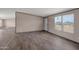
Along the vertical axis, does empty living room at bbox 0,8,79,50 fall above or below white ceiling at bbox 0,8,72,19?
below

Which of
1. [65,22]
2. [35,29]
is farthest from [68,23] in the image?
[35,29]

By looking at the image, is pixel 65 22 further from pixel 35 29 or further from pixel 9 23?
pixel 9 23

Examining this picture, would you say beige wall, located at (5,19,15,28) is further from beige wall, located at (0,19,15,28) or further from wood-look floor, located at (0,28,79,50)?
wood-look floor, located at (0,28,79,50)

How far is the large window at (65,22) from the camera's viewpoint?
6.96 ft

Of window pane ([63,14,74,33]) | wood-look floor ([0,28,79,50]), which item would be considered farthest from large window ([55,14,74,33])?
wood-look floor ([0,28,79,50])

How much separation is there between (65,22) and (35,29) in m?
0.81

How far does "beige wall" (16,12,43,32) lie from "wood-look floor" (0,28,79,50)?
5.2 inches

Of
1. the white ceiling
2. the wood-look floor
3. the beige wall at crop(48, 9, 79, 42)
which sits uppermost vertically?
the white ceiling

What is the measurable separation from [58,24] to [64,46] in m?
0.61

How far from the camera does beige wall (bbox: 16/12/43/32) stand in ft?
6.79

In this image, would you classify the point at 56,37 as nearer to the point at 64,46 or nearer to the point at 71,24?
the point at 64,46

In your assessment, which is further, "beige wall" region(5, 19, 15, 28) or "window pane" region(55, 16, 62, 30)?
"window pane" region(55, 16, 62, 30)

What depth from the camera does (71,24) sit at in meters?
2.10
